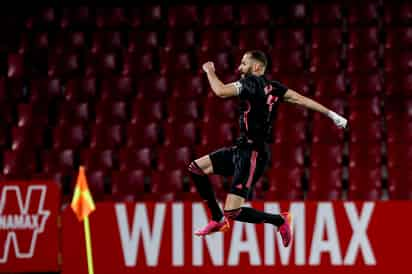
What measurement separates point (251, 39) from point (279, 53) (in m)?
0.43

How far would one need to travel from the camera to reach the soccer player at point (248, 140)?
6395 mm

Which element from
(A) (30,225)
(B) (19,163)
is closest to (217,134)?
(B) (19,163)

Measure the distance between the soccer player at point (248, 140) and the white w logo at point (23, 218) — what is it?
2207 millimetres

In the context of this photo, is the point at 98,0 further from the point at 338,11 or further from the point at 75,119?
the point at 338,11

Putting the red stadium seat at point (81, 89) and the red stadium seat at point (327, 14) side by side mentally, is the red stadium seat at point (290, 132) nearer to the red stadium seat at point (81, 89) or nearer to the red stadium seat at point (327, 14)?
the red stadium seat at point (327, 14)

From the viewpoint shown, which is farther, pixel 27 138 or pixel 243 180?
pixel 27 138

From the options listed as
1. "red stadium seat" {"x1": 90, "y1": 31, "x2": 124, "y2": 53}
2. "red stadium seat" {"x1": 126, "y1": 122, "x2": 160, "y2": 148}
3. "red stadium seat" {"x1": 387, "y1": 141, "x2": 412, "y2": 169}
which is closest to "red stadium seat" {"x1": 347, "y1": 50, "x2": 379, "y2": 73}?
"red stadium seat" {"x1": 387, "y1": 141, "x2": 412, "y2": 169}

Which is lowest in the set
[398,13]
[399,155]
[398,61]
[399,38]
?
[399,155]

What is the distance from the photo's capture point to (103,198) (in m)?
9.43

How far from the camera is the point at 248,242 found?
841 cm

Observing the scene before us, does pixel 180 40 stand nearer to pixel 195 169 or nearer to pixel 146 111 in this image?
pixel 146 111

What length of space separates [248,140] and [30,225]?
2872mm

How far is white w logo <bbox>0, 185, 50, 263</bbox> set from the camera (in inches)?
333

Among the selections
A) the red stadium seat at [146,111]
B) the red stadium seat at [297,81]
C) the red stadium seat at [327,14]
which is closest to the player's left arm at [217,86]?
the red stadium seat at [146,111]
